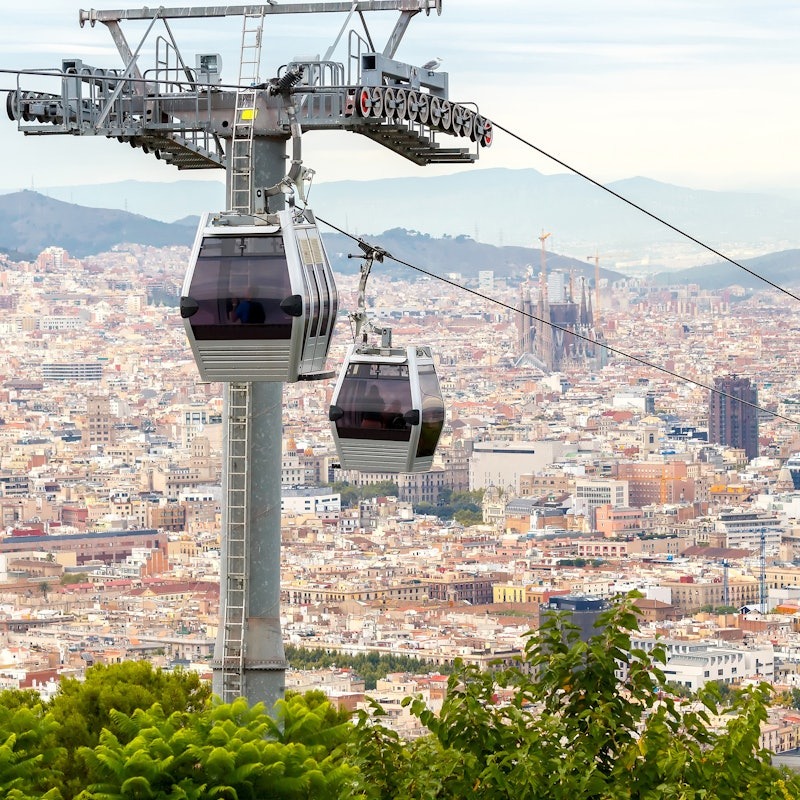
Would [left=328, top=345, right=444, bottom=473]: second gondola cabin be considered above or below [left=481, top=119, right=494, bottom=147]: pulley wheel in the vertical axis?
below

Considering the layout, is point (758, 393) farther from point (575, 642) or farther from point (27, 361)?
point (575, 642)

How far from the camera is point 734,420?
3664 inches

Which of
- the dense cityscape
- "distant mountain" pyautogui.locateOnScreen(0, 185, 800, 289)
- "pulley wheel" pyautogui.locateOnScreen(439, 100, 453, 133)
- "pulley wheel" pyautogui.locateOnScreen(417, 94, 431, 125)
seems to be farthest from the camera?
"distant mountain" pyautogui.locateOnScreen(0, 185, 800, 289)

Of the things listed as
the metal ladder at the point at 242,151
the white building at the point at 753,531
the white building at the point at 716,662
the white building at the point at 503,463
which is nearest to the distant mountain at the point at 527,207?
the white building at the point at 503,463

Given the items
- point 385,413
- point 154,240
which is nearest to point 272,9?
point 385,413

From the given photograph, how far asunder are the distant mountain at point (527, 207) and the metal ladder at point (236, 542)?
123 m

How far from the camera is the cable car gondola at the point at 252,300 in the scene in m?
5.61

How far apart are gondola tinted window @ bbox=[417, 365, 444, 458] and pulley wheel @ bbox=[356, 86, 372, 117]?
37.6 inches

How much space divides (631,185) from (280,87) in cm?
13518

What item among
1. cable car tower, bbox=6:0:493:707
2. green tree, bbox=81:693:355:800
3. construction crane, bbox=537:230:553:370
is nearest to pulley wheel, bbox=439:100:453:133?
cable car tower, bbox=6:0:493:707

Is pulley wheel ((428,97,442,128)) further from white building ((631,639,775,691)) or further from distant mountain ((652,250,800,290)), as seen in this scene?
distant mountain ((652,250,800,290))

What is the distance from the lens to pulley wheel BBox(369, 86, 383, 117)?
6.06 m

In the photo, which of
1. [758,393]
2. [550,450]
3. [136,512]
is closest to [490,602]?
[136,512]

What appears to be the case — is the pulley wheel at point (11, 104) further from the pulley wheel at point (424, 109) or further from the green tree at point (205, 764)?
the green tree at point (205, 764)
